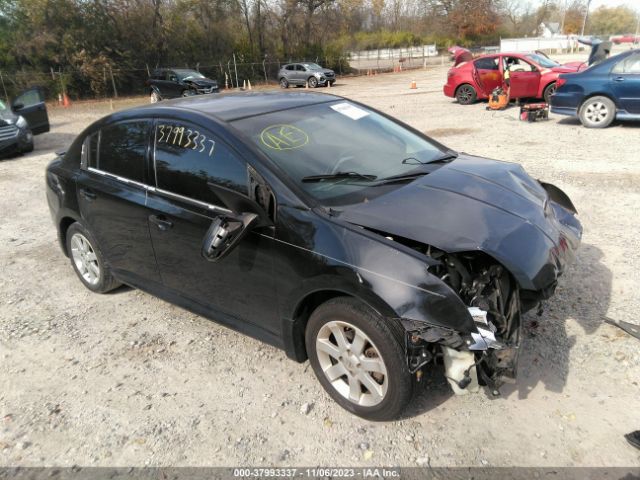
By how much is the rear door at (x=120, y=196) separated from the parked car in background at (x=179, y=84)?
19968mm

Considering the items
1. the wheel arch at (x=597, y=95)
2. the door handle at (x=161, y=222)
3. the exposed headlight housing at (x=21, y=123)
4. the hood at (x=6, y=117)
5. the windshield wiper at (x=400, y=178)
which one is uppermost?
the windshield wiper at (x=400, y=178)

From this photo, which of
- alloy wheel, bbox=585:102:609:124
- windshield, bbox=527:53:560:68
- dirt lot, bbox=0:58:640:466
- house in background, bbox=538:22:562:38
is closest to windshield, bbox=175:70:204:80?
windshield, bbox=527:53:560:68

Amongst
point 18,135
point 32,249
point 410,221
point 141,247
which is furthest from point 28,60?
point 410,221

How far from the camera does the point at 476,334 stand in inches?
96.0

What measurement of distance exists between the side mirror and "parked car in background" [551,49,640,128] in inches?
390

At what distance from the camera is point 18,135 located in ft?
37.8

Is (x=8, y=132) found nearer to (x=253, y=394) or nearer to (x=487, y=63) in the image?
(x=253, y=394)

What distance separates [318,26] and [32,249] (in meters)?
40.2

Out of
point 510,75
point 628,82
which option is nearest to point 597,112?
point 628,82

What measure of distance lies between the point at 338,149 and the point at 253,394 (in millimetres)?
1722

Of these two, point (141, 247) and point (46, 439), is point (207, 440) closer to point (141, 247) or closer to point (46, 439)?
point (46, 439)

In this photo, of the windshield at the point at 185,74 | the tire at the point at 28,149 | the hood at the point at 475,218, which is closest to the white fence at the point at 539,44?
the windshield at the point at 185,74

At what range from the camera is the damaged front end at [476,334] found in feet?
8.07

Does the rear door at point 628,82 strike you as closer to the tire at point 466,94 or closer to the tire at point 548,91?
the tire at point 548,91
